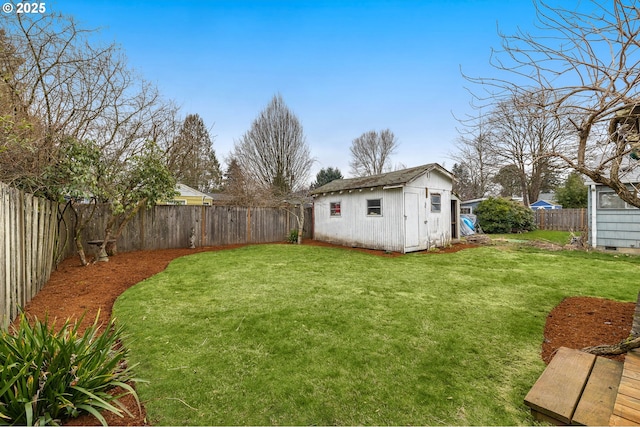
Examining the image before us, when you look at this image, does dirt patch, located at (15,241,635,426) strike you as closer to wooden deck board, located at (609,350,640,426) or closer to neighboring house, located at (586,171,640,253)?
wooden deck board, located at (609,350,640,426)

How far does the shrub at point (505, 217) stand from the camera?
16.2 metres

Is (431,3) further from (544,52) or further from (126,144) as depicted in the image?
(126,144)

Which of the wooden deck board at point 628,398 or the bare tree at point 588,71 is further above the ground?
the bare tree at point 588,71

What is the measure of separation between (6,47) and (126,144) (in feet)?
8.99

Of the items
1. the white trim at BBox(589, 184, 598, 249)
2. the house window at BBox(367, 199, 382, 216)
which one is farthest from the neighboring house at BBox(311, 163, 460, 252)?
the white trim at BBox(589, 184, 598, 249)

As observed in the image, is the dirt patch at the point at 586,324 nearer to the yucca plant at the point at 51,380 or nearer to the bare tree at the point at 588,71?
the bare tree at the point at 588,71

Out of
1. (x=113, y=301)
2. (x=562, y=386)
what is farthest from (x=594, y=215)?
(x=113, y=301)

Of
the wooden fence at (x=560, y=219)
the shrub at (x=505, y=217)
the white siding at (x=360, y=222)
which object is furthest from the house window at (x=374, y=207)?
the wooden fence at (x=560, y=219)

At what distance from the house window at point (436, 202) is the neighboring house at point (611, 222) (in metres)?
4.30

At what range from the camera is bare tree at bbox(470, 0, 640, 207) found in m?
2.28

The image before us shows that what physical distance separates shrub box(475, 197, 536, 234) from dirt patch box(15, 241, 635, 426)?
533 inches

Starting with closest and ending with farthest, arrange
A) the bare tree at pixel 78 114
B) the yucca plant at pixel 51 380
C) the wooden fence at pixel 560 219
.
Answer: the yucca plant at pixel 51 380, the bare tree at pixel 78 114, the wooden fence at pixel 560 219

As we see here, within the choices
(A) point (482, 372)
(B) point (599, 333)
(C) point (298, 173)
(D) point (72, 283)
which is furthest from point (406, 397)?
(C) point (298, 173)

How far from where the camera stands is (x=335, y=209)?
11945mm
